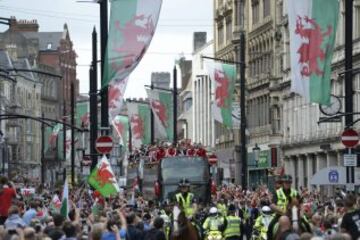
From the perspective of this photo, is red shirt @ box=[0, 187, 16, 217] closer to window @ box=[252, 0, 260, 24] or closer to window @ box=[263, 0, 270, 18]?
window @ box=[263, 0, 270, 18]

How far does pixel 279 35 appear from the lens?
87.6m

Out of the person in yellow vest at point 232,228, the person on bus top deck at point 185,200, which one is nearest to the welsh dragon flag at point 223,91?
the person in yellow vest at point 232,228

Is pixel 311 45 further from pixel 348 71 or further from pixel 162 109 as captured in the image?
pixel 162 109

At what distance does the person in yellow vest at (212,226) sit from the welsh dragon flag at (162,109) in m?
35.1

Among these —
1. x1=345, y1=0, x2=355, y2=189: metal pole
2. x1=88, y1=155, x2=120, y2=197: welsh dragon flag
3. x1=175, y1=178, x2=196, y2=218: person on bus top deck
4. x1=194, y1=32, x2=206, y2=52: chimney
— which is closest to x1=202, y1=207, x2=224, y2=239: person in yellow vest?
x1=175, y1=178, x2=196, y2=218: person on bus top deck

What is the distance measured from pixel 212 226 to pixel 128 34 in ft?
14.3

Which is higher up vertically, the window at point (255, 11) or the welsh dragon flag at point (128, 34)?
the window at point (255, 11)

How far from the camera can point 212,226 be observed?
3172cm

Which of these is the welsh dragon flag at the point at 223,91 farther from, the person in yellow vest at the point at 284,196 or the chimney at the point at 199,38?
the chimney at the point at 199,38

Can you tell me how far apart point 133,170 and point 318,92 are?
44355 millimetres

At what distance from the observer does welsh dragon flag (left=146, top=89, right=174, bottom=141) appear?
6788 cm

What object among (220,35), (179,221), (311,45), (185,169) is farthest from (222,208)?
(220,35)

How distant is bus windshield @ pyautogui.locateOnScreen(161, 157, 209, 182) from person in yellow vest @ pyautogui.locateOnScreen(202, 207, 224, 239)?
62.8 ft

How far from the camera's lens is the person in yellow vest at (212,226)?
31500 millimetres
